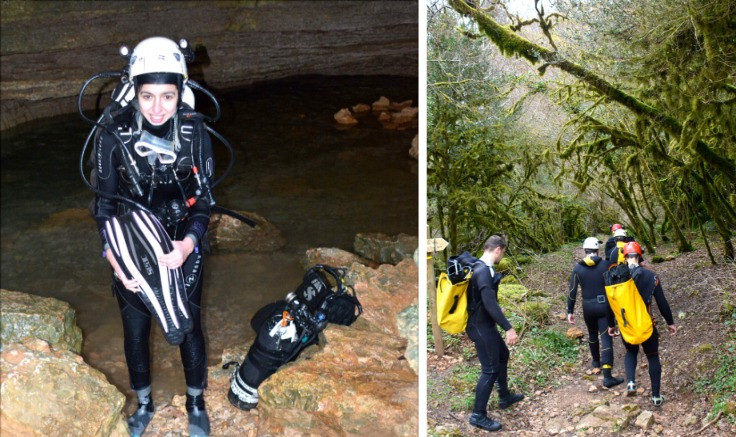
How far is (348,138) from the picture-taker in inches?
389

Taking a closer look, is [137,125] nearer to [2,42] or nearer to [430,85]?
[430,85]

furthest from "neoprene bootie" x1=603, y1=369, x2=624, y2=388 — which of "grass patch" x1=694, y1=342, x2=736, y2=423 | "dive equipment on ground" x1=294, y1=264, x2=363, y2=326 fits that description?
"dive equipment on ground" x1=294, y1=264, x2=363, y2=326

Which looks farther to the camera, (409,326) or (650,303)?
(409,326)

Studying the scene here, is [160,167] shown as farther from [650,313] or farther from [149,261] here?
[650,313]

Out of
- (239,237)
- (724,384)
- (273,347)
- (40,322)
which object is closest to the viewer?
(724,384)

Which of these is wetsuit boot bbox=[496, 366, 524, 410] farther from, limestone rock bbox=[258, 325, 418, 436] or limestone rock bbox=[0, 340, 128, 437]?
limestone rock bbox=[0, 340, 128, 437]

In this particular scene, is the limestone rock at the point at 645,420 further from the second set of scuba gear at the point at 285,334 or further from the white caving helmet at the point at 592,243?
the second set of scuba gear at the point at 285,334

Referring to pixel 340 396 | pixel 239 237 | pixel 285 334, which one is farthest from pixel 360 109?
pixel 340 396

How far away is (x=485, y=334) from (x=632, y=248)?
71cm

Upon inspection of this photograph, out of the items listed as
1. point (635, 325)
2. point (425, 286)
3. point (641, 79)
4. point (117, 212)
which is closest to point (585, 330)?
point (635, 325)

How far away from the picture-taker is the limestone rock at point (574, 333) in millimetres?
3221

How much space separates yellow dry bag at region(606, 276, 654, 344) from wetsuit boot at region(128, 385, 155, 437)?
2198 millimetres

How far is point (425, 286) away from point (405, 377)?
97 cm

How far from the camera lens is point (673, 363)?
3102 millimetres
